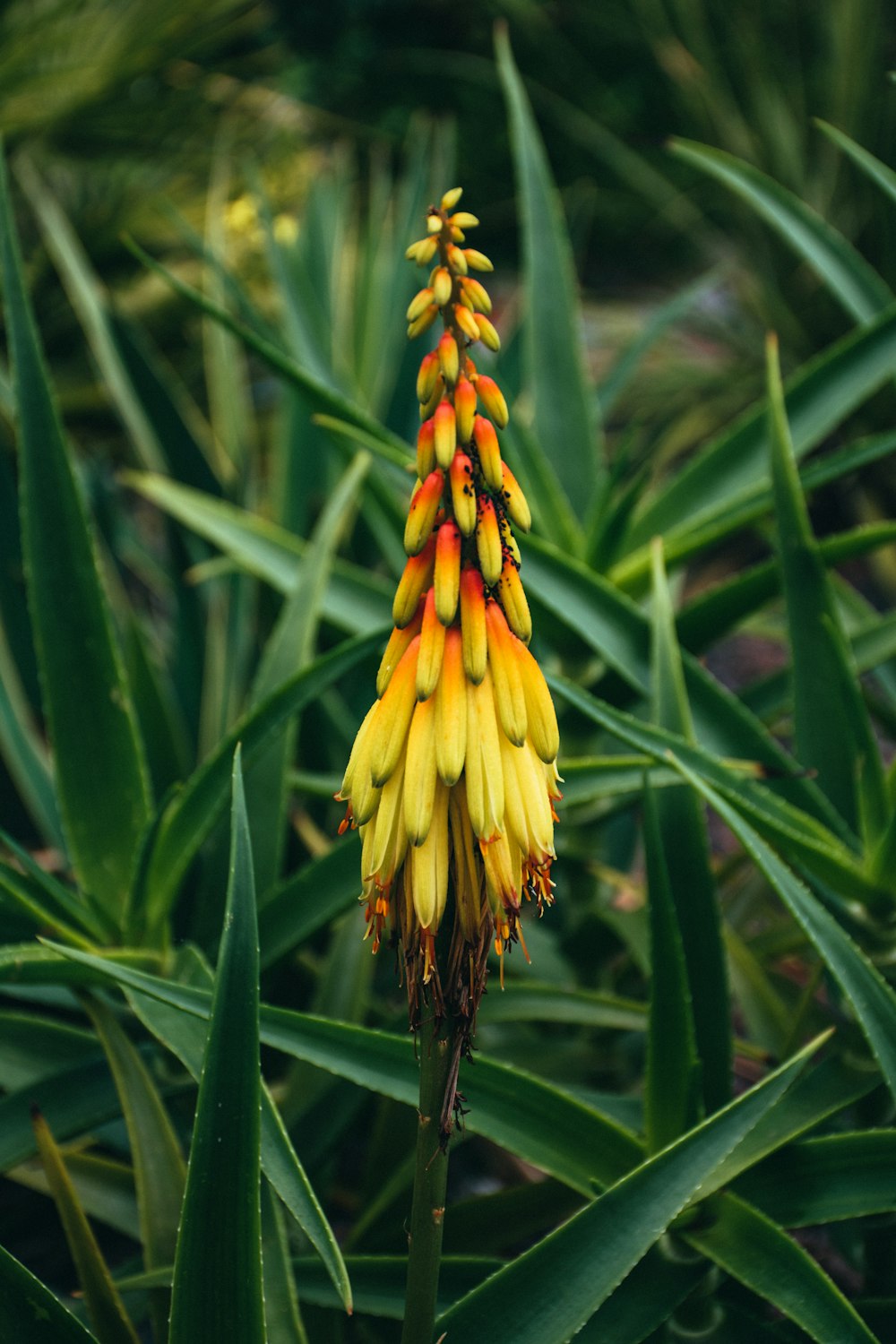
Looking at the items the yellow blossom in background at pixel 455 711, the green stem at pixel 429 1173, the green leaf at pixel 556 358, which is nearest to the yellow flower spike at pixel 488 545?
the yellow blossom in background at pixel 455 711

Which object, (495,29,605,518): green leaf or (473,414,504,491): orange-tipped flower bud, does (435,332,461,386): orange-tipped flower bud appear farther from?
(495,29,605,518): green leaf

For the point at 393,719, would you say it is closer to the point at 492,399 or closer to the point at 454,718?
the point at 454,718

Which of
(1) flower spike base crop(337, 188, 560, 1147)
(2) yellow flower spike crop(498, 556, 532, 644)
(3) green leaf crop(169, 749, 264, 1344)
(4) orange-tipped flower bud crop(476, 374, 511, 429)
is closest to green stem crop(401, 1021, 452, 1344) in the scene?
(1) flower spike base crop(337, 188, 560, 1147)

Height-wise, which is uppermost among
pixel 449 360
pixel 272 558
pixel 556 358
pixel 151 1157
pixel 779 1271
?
pixel 556 358

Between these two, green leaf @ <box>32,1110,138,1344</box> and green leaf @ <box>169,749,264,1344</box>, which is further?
green leaf @ <box>32,1110,138,1344</box>

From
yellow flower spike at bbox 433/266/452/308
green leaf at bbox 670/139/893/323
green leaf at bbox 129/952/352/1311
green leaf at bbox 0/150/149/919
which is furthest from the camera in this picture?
green leaf at bbox 670/139/893/323

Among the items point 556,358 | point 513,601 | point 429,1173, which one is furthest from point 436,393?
point 556,358
